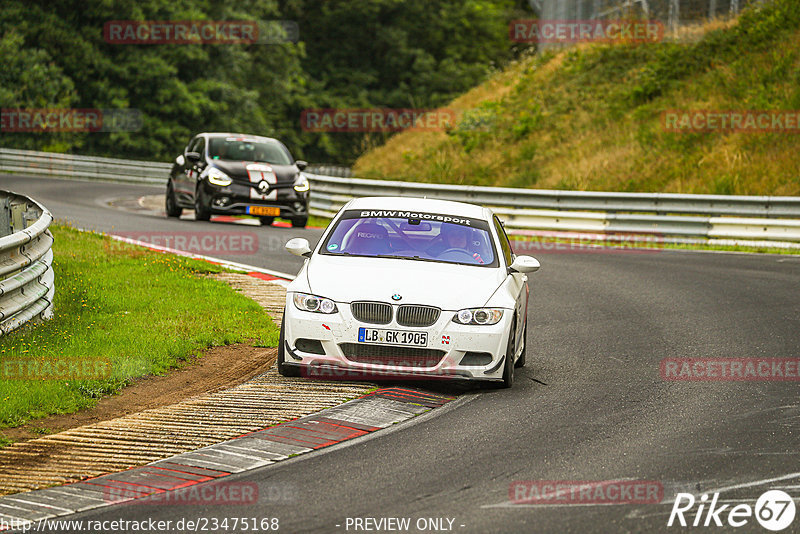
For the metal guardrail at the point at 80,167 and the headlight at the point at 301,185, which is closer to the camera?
the headlight at the point at 301,185

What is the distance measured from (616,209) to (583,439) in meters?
15.7

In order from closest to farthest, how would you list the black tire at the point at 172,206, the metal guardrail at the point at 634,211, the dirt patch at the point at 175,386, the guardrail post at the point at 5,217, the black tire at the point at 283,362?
the dirt patch at the point at 175,386 → the black tire at the point at 283,362 → the guardrail post at the point at 5,217 → the metal guardrail at the point at 634,211 → the black tire at the point at 172,206

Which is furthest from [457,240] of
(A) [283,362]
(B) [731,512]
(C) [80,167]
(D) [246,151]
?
(C) [80,167]

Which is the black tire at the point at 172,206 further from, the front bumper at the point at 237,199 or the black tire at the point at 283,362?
the black tire at the point at 283,362

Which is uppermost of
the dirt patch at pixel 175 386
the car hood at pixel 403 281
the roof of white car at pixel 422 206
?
the roof of white car at pixel 422 206

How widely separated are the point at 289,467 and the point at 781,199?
16.1 metres

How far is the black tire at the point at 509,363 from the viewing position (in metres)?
8.86

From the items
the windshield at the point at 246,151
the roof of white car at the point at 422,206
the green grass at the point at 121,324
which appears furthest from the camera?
the windshield at the point at 246,151

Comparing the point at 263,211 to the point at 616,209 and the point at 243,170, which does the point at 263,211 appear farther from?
the point at 616,209

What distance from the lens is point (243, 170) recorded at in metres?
21.9

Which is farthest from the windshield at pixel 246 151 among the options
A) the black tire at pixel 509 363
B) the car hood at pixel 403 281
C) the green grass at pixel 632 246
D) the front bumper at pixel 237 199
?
the black tire at pixel 509 363

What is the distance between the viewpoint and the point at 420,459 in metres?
6.78

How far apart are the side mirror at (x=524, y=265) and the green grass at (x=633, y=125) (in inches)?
605

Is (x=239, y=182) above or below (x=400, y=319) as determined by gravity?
above
